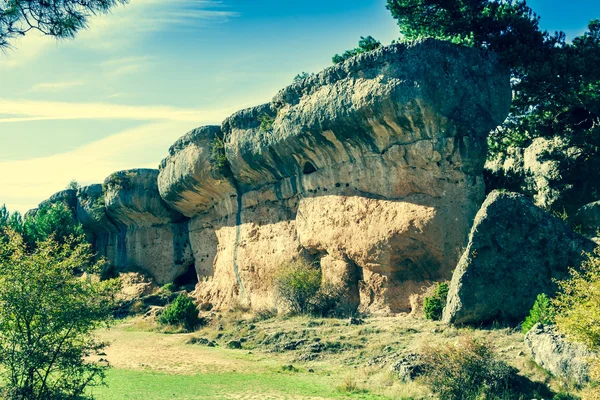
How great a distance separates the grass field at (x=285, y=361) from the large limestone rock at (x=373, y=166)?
2.48 m

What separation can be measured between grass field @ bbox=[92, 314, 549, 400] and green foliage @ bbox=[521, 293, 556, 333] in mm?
423

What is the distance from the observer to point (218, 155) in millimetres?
28188

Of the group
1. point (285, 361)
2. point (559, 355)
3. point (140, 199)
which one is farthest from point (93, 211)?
point (559, 355)

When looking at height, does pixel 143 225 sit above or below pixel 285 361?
above

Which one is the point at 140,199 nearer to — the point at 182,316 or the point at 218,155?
the point at 218,155

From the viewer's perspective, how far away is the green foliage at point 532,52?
2211 centimetres

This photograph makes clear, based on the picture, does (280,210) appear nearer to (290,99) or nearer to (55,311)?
(290,99)

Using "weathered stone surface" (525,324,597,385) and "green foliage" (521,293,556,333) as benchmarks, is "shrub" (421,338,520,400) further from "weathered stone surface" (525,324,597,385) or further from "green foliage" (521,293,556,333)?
"green foliage" (521,293,556,333)

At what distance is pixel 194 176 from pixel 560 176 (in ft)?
54.2

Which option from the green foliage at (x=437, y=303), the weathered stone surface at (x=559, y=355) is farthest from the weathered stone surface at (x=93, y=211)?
the weathered stone surface at (x=559, y=355)

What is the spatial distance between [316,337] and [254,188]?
1054cm

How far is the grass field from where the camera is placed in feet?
43.5

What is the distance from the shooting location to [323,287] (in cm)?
2261

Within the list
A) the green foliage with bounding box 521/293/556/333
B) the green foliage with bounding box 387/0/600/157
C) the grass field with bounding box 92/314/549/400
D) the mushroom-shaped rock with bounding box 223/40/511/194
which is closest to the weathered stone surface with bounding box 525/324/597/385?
the grass field with bounding box 92/314/549/400
